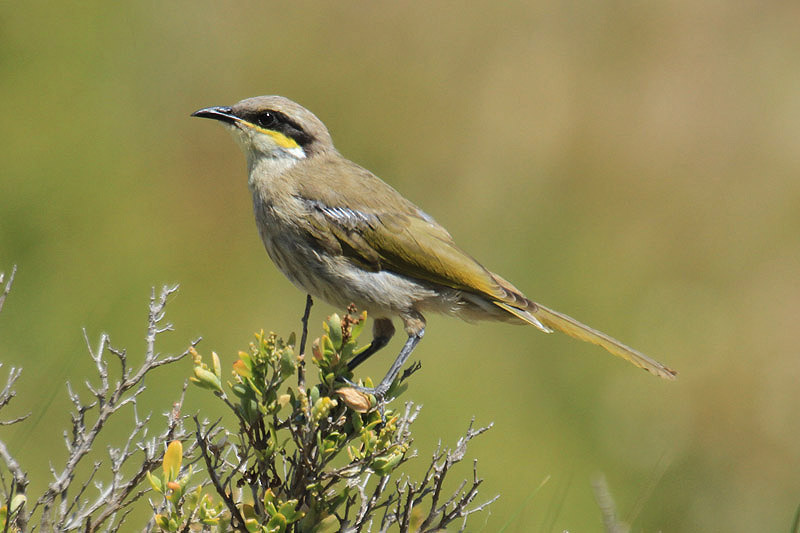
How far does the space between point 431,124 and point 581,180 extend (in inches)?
56.5

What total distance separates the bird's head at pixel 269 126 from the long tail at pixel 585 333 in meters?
1.20

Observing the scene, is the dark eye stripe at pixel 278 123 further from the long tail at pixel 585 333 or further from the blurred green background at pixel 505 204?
the blurred green background at pixel 505 204

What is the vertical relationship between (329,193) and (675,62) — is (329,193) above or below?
below

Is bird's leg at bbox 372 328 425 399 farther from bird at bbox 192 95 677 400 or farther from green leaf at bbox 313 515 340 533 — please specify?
green leaf at bbox 313 515 340 533

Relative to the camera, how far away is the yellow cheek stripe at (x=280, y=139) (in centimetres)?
453

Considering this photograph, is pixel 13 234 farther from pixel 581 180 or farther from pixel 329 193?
pixel 581 180

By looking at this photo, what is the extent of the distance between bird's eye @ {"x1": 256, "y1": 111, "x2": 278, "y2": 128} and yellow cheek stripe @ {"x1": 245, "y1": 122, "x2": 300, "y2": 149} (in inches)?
1.0

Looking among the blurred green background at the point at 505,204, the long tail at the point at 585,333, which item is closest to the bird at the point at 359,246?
the long tail at the point at 585,333

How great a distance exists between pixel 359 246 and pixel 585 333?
3.49 ft

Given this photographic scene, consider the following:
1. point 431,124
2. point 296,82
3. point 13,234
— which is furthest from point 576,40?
point 13,234

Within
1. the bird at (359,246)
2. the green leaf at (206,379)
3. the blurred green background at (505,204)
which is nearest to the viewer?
the green leaf at (206,379)

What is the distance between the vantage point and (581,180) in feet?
28.9

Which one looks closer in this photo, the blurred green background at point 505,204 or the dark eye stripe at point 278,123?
the dark eye stripe at point 278,123

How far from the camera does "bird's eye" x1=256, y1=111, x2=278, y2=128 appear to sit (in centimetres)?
452
